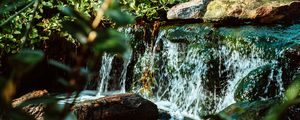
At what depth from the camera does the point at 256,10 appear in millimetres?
8031

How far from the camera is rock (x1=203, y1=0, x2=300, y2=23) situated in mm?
7934

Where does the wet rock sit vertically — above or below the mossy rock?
below

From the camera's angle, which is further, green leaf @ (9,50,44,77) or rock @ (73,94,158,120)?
rock @ (73,94,158,120)

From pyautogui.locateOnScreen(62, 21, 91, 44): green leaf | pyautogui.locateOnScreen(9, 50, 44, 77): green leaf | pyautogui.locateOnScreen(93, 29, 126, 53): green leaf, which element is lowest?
pyautogui.locateOnScreen(9, 50, 44, 77): green leaf

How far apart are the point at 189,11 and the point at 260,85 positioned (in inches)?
115

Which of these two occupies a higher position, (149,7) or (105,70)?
(149,7)

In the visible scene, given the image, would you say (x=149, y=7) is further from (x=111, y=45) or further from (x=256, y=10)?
(x=111, y=45)

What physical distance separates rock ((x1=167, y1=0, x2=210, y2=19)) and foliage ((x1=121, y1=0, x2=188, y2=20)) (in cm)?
46

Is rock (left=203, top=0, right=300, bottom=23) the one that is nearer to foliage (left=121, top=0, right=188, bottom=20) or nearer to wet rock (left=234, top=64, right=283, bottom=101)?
foliage (left=121, top=0, right=188, bottom=20)

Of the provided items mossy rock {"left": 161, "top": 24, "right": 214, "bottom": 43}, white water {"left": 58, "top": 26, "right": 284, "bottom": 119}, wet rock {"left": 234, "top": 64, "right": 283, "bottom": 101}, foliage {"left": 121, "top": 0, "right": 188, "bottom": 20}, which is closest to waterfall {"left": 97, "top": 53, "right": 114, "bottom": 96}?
white water {"left": 58, "top": 26, "right": 284, "bottom": 119}

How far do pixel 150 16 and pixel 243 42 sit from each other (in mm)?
2676

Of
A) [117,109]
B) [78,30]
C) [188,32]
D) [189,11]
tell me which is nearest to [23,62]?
[78,30]

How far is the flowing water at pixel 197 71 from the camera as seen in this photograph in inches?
284

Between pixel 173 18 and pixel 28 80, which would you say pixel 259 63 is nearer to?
pixel 173 18
